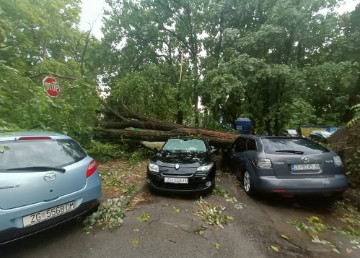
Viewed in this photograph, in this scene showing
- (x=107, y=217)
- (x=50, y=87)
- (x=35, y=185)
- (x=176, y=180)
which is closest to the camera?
(x=35, y=185)

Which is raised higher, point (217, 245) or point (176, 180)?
point (176, 180)

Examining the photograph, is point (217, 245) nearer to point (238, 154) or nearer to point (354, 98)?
point (238, 154)

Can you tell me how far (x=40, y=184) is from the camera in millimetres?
2947

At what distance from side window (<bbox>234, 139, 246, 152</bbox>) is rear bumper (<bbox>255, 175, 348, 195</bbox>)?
190 centimetres

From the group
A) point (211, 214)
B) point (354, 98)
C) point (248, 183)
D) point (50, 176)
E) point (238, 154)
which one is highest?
point (354, 98)

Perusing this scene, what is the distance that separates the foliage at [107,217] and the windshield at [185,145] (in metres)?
2.52

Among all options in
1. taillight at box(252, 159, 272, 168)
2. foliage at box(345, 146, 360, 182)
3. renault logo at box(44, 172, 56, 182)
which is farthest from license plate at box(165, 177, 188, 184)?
foliage at box(345, 146, 360, 182)

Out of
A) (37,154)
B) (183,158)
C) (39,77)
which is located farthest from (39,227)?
(39,77)

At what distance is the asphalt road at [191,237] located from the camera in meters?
3.25

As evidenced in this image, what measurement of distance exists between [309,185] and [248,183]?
1.43 m

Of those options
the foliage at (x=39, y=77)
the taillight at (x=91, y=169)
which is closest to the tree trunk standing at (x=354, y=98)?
the foliage at (x=39, y=77)

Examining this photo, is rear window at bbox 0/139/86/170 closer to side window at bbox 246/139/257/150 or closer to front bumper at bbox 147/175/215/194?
front bumper at bbox 147/175/215/194

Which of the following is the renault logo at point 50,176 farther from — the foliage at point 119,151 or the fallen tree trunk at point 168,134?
the fallen tree trunk at point 168,134

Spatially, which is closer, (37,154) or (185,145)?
(37,154)
